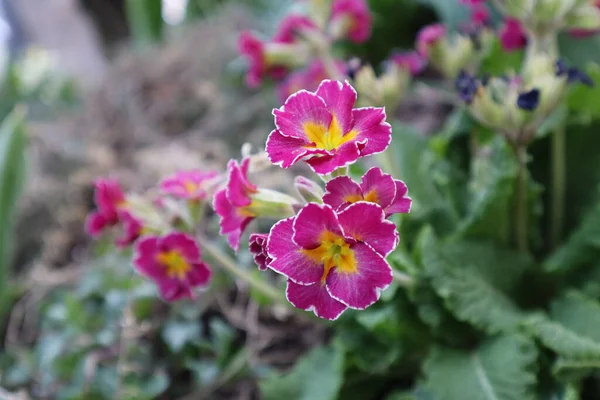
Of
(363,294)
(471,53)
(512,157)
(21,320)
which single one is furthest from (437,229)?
(21,320)

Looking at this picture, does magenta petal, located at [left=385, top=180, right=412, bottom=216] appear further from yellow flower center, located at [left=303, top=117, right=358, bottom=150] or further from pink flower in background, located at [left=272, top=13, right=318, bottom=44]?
pink flower in background, located at [left=272, top=13, right=318, bottom=44]

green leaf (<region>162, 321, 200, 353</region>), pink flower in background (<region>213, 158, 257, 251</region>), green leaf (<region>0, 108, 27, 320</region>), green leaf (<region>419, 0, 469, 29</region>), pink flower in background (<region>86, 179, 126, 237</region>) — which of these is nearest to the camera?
pink flower in background (<region>213, 158, 257, 251</region>)

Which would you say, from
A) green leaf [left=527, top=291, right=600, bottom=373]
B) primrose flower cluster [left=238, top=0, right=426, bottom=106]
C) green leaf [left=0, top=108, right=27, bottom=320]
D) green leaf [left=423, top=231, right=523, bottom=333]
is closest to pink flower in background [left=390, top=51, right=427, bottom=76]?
primrose flower cluster [left=238, top=0, right=426, bottom=106]

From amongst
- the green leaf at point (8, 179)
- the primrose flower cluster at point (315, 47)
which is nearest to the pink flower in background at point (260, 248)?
the primrose flower cluster at point (315, 47)

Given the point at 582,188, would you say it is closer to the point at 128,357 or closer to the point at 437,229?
the point at 437,229

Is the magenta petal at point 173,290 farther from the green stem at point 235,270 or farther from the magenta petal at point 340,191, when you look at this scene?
the magenta petal at point 340,191

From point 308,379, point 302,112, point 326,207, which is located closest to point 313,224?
point 326,207

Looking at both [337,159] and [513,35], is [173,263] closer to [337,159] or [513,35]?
[337,159]
